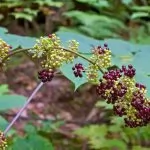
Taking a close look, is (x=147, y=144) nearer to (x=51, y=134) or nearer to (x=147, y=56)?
(x=51, y=134)

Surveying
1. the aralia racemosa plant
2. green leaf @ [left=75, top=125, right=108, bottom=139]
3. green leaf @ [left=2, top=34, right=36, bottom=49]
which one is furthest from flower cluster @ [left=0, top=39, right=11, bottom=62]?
green leaf @ [left=75, top=125, right=108, bottom=139]

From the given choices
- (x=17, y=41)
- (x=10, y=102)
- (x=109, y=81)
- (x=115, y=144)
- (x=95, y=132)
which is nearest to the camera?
(x=109, y=81)

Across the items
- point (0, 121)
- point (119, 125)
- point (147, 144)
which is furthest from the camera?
point (147, 144)

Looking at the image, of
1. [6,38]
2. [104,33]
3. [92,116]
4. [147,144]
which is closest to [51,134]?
[92,116]

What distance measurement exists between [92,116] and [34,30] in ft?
5.02

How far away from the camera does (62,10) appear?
511 cm

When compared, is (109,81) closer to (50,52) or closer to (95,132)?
(50,52)

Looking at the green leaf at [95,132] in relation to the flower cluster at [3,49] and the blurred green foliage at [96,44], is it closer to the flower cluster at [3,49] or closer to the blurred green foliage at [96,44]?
the blurred green foliage at [96,44]

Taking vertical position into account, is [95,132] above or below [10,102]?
below

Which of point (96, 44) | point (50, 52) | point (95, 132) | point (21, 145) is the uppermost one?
point (50, 52)

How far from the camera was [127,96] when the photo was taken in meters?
0.99

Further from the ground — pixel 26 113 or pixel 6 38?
pixel 6 38

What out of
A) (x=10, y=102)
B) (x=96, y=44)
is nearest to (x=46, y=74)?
(x=96, y=44)

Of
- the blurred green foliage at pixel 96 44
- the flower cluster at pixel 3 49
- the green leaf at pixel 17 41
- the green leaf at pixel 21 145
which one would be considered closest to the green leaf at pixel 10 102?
the blurred green foliage at pixel 96 44
